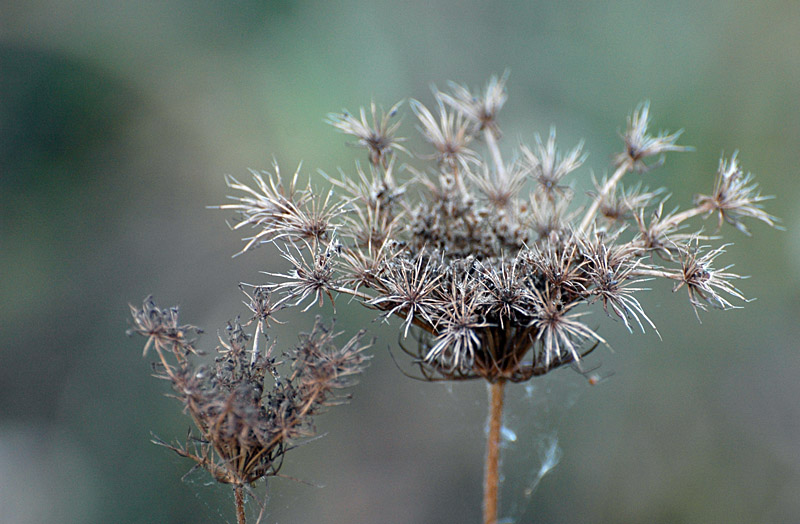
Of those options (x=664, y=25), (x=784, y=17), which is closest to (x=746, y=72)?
(x=784, y=17)

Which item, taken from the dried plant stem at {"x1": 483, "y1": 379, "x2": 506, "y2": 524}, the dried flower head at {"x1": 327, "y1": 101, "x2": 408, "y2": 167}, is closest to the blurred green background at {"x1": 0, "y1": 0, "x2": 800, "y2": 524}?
the dried plant stem at {"x1": 483, "y1": 379, "x2": 506, "y2": 524}

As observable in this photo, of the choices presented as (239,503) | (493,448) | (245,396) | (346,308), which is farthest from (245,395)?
(346,308)

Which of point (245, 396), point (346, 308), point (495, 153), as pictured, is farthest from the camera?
point (346, 308)

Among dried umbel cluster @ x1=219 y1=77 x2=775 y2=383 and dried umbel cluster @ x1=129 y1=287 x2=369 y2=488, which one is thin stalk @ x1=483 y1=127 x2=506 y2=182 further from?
dried umbel cluster @ x1=129 y1=287 x2=369 y2=488

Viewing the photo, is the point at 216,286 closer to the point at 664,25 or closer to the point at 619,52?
the point at 619,52

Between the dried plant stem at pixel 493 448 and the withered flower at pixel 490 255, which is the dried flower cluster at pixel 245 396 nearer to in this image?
the withered flower at pixel 490 255

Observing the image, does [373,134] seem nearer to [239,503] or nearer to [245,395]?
[245,395]
